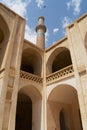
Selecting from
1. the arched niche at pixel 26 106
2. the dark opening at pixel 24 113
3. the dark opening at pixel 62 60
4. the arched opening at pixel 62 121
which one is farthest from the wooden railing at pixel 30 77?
the dark opening at pixel 62 60

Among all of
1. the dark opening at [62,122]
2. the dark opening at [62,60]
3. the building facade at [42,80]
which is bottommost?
the dark opening at [62,122]

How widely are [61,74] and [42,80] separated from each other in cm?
157

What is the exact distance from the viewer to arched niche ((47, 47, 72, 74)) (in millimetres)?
10734

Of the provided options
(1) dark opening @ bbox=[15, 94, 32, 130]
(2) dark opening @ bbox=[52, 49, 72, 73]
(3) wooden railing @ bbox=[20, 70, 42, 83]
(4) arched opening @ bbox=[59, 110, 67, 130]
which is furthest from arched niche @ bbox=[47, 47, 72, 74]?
(1) dark opening @ bbox=[15, 94, 32, 130]

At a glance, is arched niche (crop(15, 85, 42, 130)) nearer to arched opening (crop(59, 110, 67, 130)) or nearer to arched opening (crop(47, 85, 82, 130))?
arched opening (crop(47, 85, 82, 130))

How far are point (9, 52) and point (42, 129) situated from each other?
490cm

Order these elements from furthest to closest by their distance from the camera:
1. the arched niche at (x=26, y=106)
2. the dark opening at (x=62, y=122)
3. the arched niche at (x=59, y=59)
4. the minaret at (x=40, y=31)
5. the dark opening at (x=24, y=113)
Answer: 1. the minaret at (x=40, y=31)
2. the dark opening at (x=24, y=113)
3. the arched niche at (x=59, y=59)
4. the dark opening at (x=62, y=122)
5. the arched niche at (x=26, y=106)

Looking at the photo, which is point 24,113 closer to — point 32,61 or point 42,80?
point 42,80

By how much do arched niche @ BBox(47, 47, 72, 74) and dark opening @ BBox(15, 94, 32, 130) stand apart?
3464 millimetres

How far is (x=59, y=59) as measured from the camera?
12609 millimetres

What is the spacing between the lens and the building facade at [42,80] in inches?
288

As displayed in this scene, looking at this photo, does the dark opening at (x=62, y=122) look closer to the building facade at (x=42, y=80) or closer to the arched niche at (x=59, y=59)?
the building facade at (x=42, y=80)

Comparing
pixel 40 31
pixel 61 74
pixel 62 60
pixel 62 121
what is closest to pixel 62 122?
pixel 62 121

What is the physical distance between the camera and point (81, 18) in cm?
931
